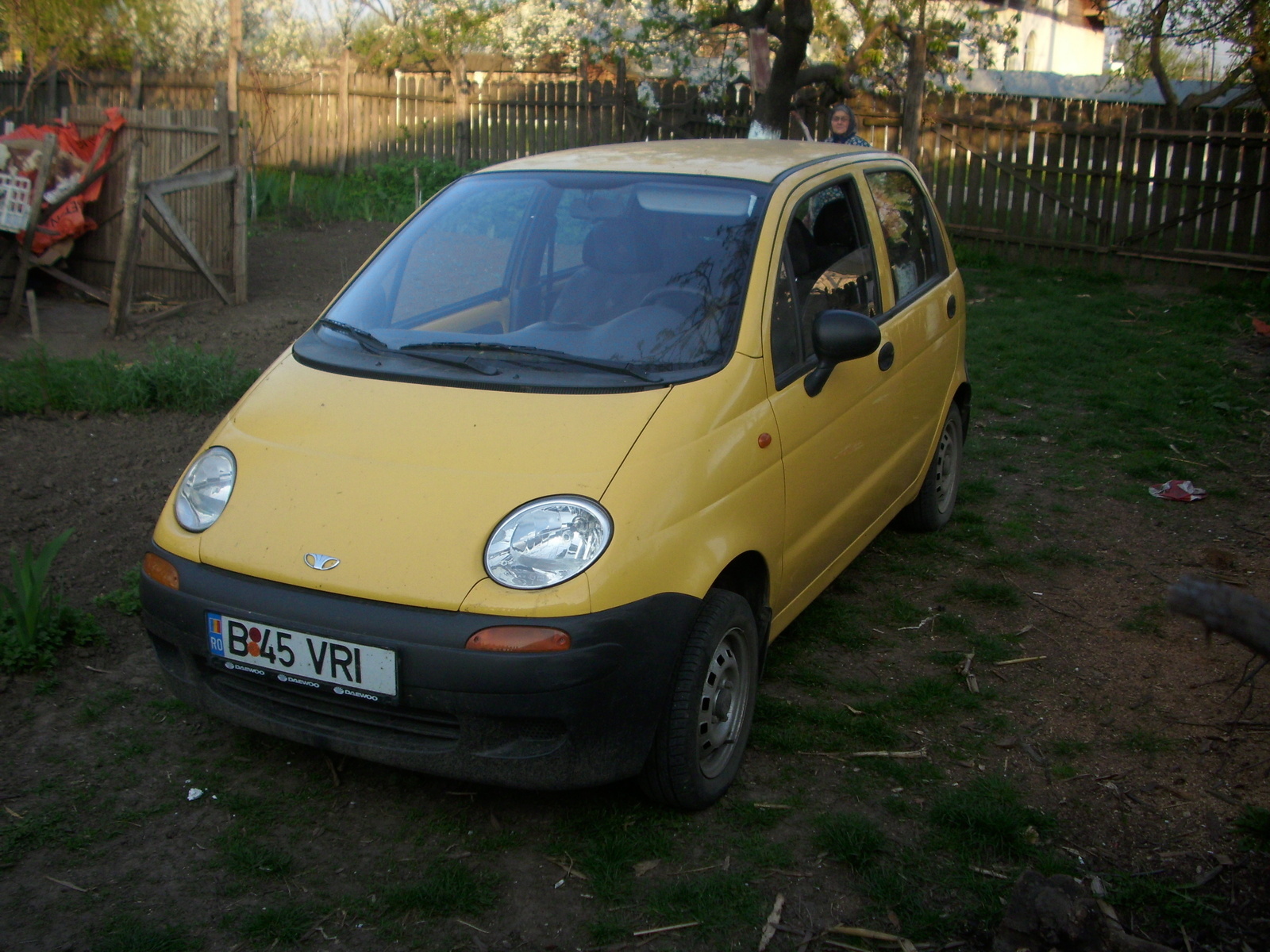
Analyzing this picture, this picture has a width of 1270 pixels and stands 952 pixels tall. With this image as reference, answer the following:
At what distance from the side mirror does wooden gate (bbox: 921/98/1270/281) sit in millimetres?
9737

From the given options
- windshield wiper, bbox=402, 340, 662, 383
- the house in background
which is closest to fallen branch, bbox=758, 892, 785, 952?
windshield wiper, bbox=402, 340, 662, 383

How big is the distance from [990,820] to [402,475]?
1920 millimetres

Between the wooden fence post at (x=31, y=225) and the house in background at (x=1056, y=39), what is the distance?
2285 cm

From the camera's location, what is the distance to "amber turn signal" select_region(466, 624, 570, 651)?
9.04 feet

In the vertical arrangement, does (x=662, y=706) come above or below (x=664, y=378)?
below

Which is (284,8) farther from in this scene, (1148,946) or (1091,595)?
(1148,946)

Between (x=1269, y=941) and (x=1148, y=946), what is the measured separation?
594 mm

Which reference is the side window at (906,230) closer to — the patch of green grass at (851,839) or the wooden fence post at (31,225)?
the patch of green grass at (851,839)

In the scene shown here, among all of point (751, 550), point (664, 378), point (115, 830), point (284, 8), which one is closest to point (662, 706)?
point (751, 550)

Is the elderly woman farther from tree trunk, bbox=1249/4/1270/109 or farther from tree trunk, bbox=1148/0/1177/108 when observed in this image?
tree trunk, bbox=1148/0/1177/108

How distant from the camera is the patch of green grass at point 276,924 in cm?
274

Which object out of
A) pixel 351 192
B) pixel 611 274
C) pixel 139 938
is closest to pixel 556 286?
pixel 611 274

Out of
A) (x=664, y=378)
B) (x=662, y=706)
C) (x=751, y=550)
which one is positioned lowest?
(x=662, y=706)

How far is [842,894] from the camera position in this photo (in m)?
2.96
